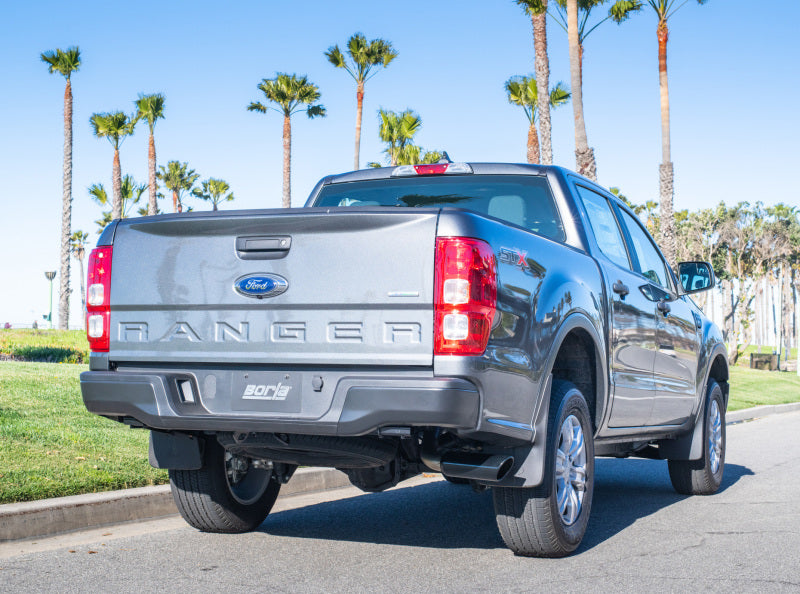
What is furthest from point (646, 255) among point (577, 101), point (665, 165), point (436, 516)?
point (665, 165)

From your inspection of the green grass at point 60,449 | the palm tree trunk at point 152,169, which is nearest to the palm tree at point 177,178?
the palm tree trunk at point 152,169

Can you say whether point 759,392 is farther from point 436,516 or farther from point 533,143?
point 436,516

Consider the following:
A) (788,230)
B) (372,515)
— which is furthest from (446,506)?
(788,230)

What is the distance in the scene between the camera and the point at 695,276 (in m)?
7.86

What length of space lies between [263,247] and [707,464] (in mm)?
4894

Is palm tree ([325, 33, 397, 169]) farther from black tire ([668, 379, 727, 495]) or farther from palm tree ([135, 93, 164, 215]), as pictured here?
black tire ([668, 379, 727, 495])

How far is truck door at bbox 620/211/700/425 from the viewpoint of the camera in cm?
683

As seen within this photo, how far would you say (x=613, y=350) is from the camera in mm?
5891

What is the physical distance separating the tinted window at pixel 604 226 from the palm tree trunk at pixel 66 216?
3964cm

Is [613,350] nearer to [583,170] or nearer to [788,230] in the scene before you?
[583,170]

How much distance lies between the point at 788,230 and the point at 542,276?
5440 cm

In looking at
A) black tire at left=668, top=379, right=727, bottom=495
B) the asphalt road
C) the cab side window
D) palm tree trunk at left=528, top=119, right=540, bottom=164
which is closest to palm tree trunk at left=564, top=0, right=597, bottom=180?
palm tree trunk at left=528, top=119, right=540, bottom=164

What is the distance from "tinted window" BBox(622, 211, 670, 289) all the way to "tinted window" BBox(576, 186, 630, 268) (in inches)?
Answer: 12.1

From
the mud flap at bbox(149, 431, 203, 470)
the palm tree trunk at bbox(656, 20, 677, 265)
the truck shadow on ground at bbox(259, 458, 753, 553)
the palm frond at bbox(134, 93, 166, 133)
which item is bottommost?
the truck shadow on ground at bbox(259, 458, 753, 553)
